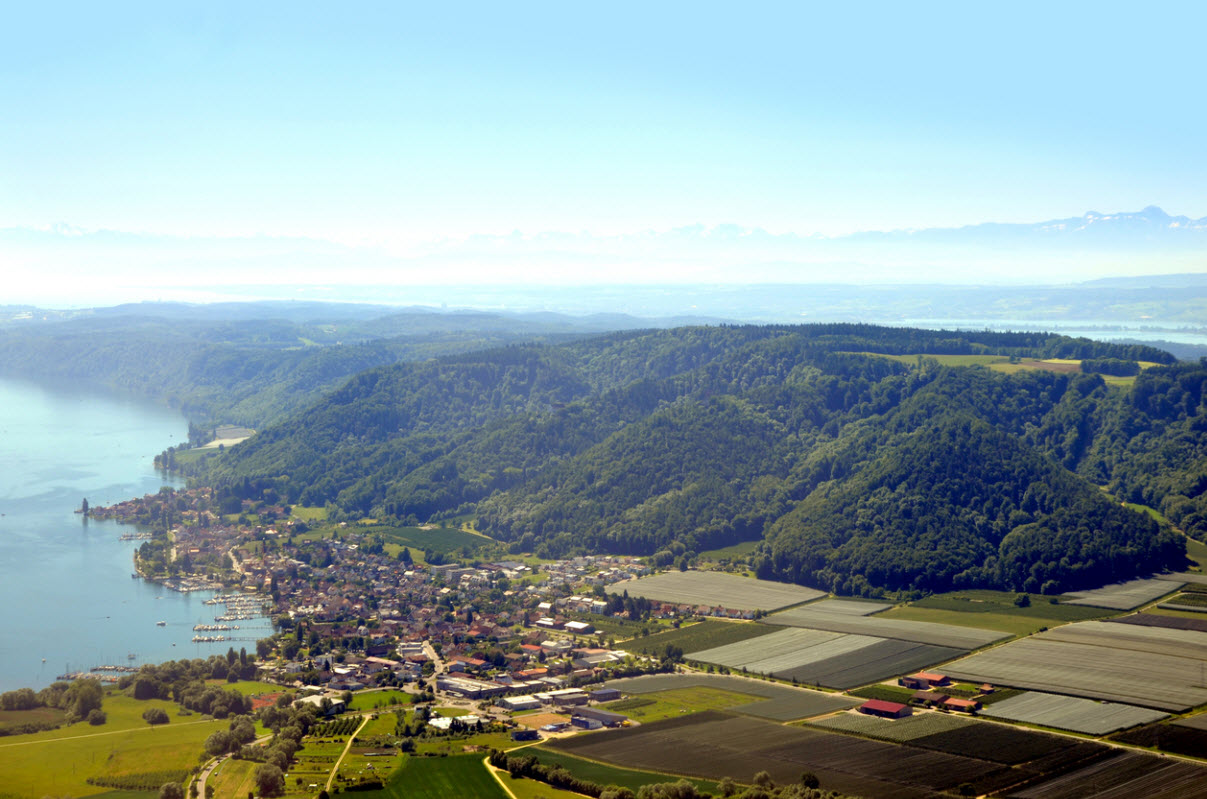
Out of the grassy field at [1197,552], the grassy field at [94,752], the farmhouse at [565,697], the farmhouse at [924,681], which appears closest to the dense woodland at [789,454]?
the grassy field at [1197,552]

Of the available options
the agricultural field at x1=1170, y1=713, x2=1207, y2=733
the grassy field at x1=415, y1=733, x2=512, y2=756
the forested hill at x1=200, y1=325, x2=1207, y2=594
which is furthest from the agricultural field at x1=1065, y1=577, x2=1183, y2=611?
the grassy field at x1=415, y1=733, x2=512, y2=756

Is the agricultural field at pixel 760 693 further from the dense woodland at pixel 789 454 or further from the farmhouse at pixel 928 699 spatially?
the dense woodland at pixel 789 454

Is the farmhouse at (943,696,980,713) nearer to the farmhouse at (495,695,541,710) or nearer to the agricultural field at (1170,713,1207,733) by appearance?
the agricultural field at (1170,713,1207,733)

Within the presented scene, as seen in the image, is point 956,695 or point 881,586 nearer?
point 956,695

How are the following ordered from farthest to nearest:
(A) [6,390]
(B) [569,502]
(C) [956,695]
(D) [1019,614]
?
1. (A) [6,390]
2. (B) [569,502]
3. (D) [1019,614]
4. (C) [956,695]

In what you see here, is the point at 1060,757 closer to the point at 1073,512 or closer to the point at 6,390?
the point at 1073,512

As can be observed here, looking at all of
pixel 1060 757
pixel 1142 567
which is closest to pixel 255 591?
pixel 1060 757
